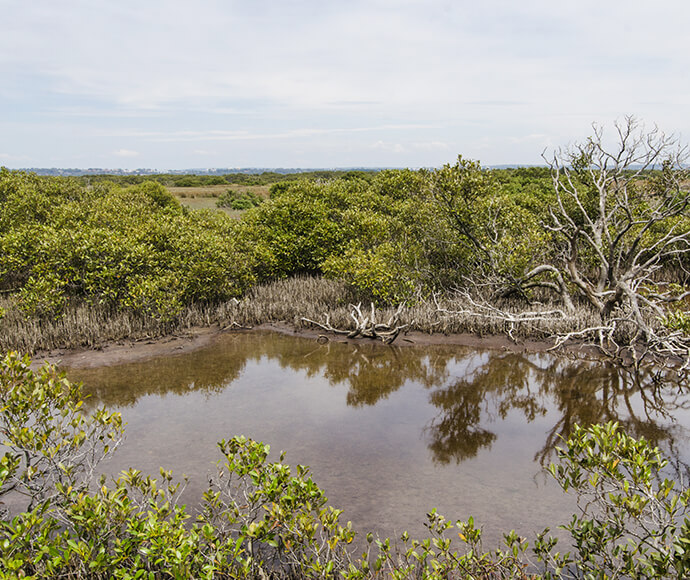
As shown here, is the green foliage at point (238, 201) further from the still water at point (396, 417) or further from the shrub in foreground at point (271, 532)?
the shrub in foreground at point (271, 532)

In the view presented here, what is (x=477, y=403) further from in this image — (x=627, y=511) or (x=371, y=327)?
(x=627, y=511)

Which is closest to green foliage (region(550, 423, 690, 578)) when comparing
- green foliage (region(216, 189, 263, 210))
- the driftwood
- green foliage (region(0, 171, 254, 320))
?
the driftwood

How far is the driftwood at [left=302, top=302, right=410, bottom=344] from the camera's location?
9.59m

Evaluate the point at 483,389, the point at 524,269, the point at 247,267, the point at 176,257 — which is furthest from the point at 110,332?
the point at 524,269

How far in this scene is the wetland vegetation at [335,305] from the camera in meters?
3.32

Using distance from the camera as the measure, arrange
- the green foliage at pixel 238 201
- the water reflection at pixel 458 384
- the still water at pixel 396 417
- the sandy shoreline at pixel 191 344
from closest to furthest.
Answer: the still water at pixel 396 417, the water reflection at pixel 458 384, the sandy shoreline at pixel 191 344, the green foliage at pixel 238 201

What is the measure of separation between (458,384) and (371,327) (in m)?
2.52

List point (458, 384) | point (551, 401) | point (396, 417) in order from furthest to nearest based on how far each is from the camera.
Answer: point (458, 384), point (551, 401), point (396, 417)

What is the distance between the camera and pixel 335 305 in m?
11.4

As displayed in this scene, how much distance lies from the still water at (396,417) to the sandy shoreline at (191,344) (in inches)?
12.8

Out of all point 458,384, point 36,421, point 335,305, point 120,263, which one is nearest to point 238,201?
point 335,305

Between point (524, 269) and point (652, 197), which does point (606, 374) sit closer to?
point (524, 269)

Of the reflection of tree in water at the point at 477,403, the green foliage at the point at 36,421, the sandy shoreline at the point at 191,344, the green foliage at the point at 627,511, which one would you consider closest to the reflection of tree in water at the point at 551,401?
the reflection of tree in water at the point at 477,403

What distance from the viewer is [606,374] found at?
776 centimetres
